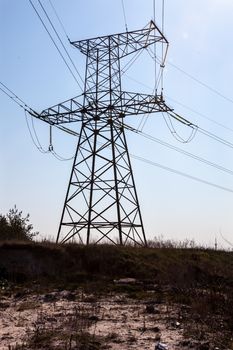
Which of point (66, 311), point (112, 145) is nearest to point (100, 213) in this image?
point (112, 145)

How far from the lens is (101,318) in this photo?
10758mm

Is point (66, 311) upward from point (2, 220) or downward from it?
downward

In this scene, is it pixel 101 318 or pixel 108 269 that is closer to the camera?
pixel 101 318

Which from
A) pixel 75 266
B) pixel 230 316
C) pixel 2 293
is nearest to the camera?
pixel 230 316

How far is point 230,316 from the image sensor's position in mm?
10070

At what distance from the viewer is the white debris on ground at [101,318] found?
9.09 metres

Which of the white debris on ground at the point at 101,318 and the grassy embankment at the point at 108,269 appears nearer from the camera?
the white debris on ground at the point at 101,318

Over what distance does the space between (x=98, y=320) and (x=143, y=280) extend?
252 inches

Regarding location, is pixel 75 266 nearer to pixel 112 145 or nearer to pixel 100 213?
pixel 100 213

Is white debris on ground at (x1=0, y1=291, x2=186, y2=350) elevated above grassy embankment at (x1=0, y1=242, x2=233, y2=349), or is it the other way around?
grassy embankment at (x1=0, y1=242, x2=233, y2=349)

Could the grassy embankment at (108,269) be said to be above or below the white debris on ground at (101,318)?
above

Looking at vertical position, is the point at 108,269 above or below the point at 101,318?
above

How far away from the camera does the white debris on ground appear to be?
909 cm

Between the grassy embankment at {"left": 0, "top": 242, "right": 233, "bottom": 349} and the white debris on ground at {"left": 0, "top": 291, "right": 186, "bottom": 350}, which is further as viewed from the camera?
the grassy embankment at {"left": 0, "top": 242, "right": 233, "bottom": 349}
